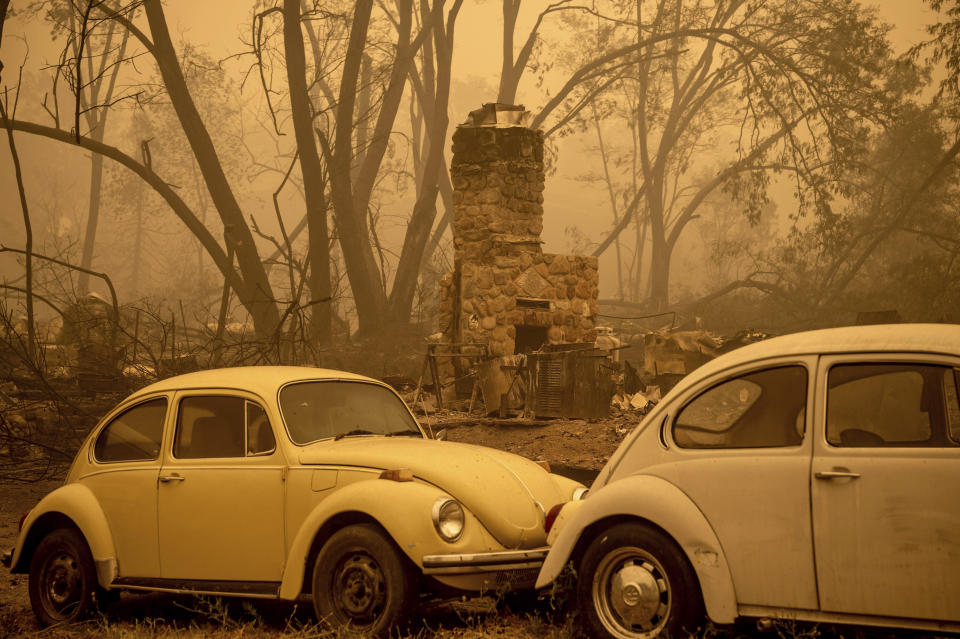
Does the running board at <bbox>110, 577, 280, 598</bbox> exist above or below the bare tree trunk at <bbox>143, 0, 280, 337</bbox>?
below

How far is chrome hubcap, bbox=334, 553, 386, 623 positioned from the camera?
5.35 meters

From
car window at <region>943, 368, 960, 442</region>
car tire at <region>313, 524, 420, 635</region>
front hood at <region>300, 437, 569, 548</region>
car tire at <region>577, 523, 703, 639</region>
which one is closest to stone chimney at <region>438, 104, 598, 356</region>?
front hood at <region>300, 437, 569, 548</region>

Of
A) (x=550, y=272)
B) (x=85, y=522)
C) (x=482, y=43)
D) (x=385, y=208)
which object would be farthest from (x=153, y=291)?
(x=85, y=522)

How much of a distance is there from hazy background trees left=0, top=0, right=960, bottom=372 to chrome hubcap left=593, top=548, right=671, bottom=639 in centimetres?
792

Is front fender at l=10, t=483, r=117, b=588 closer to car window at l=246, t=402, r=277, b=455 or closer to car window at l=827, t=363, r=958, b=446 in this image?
car window at l=246, t=402, r=277, b=455

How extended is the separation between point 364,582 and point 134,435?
84.8 inches

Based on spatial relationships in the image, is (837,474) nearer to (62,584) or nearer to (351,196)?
(62,584)

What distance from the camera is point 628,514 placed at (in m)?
4.80

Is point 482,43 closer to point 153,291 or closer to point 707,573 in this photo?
point 153,291

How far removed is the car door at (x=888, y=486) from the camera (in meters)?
4.12

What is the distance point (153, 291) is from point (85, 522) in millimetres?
53431

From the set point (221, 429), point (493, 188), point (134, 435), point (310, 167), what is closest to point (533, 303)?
point (493, 188)

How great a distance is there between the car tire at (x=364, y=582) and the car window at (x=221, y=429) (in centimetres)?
84

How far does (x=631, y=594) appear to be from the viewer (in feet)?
15.5
